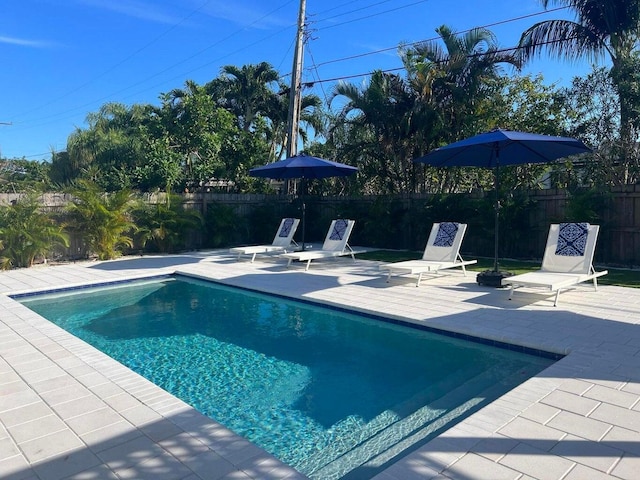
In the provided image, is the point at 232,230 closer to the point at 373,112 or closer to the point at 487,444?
the point at 373,112

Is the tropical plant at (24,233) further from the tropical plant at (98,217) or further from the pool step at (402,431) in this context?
the pool step at (402,431)

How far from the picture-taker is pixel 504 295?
7.82 metres

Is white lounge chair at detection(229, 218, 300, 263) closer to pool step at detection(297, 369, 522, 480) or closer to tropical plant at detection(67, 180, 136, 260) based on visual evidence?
tropical plant at detection(67, 180, 136, 260)

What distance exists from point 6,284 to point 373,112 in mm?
10650

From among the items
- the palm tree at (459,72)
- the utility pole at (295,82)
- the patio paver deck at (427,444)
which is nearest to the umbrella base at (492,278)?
the patio paver deck at (427,444)

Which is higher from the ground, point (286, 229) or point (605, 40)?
point (605, 40)

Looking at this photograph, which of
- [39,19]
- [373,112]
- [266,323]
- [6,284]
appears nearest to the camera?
[266,323]

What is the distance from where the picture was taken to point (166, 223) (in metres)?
13.8

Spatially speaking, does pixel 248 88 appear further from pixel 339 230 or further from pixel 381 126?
pixel 339 230

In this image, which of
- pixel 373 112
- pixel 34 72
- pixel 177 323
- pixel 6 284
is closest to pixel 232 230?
pixel 373 112

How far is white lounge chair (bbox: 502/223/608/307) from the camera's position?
7426 millimetres

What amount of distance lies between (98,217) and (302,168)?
5.56 meters

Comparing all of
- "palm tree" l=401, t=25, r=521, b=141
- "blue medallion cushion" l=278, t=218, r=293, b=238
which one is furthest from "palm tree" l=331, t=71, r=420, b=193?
"blue medallion cushion" l=278, t=218, r=293, b=238

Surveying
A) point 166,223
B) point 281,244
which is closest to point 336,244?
point 281,244
